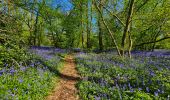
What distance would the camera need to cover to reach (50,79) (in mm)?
13648

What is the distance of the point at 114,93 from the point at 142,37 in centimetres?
3227

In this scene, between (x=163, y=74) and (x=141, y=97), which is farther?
(x=163, y=74)

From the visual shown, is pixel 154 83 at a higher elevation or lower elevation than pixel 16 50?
lower

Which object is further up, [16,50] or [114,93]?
[16,50]

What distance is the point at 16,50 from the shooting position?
40.7 feet

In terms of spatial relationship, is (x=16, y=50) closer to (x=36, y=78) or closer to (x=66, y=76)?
(x=36, y=78)

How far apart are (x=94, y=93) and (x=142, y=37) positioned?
3175cm

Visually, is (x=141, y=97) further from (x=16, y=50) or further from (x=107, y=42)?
(x=107, y=42)

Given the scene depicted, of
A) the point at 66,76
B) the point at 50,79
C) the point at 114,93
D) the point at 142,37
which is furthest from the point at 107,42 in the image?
the point at 114,93

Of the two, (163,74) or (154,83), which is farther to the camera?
(163,74)

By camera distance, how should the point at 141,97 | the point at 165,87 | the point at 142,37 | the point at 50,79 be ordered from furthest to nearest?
the point at 142,37
the point at 50,79
the point at 165,87
the point at 141,97

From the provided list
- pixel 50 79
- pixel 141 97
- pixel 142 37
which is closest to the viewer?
pixel 141 97

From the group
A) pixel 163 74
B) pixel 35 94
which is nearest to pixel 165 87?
pixel 163 74

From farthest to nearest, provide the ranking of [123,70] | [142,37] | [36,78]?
[142,37]
[123,70]
[36,78]
